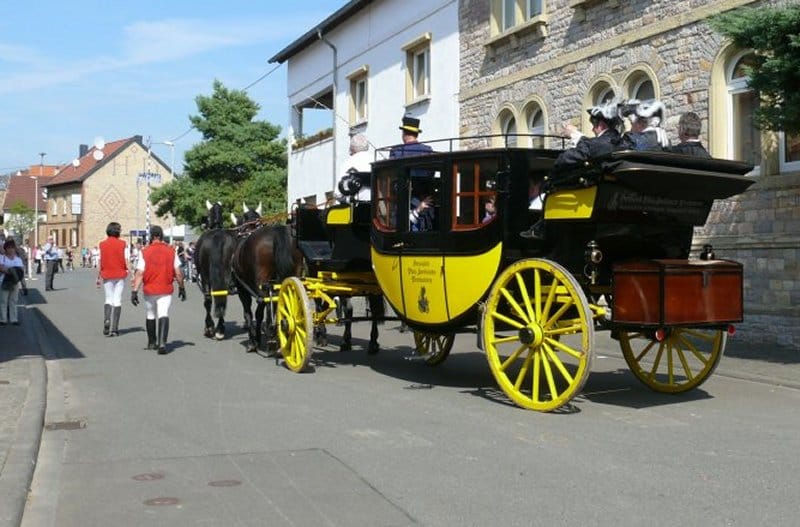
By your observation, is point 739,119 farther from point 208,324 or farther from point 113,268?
point 113,268

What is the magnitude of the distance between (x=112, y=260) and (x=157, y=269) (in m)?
2.72

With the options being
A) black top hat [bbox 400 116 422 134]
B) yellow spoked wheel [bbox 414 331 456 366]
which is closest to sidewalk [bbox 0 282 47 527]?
yellow spoked wheel [bbox 414 331 456 366]

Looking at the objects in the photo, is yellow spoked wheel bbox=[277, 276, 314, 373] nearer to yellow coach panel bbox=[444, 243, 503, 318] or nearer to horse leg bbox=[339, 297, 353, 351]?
horse leg bbox=[339, 297, 353, 351]

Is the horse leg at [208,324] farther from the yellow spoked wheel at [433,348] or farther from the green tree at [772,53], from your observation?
the green tree at [772,53]

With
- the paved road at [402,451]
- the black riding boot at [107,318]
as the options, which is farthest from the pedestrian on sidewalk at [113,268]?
the paved road at [402,451]

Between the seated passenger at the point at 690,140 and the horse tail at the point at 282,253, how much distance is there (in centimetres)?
504

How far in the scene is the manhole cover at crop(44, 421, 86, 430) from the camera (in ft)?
23.9

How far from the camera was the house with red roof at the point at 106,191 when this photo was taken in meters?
83.1

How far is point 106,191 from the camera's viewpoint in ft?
274

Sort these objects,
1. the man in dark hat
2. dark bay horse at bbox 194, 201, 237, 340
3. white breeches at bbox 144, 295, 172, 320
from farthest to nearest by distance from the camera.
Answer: dark bay horse at bbox 194, 201, 237, 340 → white breeches at bbox 144, 295, 172, 320 → the man in dark hat

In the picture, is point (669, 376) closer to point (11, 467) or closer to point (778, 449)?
point (778, 449)

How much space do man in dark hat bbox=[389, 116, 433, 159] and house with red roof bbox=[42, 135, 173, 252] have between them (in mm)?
74663

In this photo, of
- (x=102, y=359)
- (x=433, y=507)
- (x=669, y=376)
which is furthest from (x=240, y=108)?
(x=433, y=507)

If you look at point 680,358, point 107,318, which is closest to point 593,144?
point 680,358
